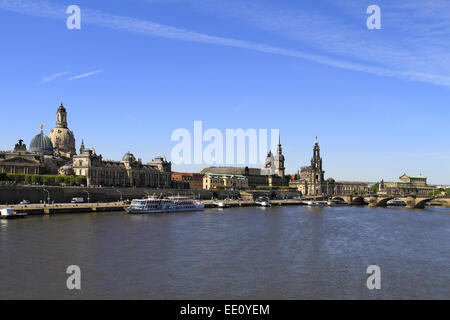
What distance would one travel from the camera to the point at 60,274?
87.3 ft

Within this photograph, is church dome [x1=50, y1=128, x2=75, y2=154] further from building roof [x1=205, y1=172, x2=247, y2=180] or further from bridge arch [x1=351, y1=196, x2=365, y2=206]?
bridge arch [x1=351, y1=196, x2=365, y2=206]

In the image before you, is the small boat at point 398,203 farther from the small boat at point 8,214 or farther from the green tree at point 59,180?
the small boat at point 8,214

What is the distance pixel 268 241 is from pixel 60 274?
2040 cm

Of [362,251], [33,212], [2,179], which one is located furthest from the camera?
[2,179]

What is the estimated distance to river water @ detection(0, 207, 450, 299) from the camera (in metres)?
23.8

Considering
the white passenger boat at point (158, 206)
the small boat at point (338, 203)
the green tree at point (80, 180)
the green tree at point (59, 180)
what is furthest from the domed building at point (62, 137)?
the small boat at point (338, 203)

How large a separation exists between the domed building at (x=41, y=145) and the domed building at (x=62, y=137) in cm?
584

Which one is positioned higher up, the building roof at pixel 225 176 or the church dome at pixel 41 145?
the church dome at pixel 41 145

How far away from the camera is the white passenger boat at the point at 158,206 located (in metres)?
75.9

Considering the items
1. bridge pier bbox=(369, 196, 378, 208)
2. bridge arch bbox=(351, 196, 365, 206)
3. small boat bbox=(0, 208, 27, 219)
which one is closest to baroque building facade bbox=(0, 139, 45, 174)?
small boat bbox=(0, 208, 27, 219)

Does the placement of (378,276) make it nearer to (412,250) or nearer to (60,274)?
(412,250)

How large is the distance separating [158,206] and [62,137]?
3049 inches

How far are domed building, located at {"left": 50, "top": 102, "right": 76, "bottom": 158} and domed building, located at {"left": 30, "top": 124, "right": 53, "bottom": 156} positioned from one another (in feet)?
19.2
